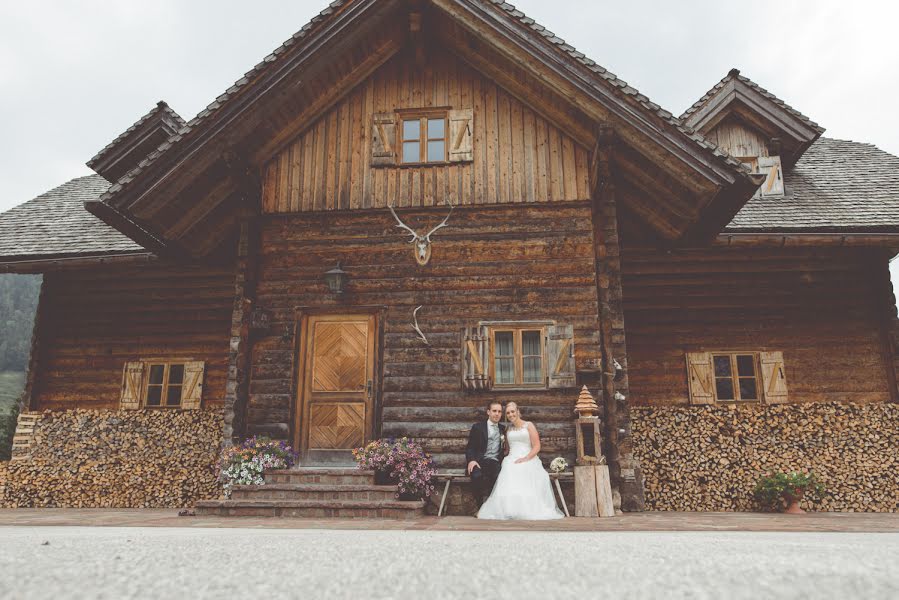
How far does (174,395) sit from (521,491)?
764 centimetres

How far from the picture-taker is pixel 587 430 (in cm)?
787

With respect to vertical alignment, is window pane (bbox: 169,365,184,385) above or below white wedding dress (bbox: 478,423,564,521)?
above

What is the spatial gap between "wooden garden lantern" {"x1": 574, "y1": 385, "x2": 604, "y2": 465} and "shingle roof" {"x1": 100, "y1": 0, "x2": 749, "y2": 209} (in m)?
3.51

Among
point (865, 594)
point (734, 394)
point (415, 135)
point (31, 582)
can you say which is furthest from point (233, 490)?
point (734, 394)

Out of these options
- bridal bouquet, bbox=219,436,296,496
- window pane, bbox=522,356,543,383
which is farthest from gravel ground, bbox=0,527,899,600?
window pane, bbox=522,356,543,383

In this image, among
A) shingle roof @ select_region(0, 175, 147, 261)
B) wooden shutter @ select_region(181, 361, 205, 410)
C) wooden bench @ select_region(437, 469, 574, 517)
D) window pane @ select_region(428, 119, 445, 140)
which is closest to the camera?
wooden bench @ select_region(437, 469, 574, 517)

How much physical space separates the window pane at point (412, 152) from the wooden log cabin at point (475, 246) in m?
0.02

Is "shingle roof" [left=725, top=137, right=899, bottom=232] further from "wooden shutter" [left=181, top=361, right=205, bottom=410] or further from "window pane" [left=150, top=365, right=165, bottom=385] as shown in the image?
"window pane" [left=150, top=365, right=165, bottom=385]

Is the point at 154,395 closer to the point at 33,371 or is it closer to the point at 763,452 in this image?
the point at 33,371

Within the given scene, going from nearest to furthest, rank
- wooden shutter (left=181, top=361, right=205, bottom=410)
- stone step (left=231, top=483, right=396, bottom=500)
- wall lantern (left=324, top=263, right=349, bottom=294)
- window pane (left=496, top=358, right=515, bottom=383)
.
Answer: stone step (left=231, top=483, right=396, bottom=500), window pane (left=496, top=358, right=515, bottom=383), wall lantern (left=324, top=263, right=349, bottom=294), wooden shutter (left=181, top=361, right=205, bottom=410)

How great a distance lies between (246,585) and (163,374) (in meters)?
11.2

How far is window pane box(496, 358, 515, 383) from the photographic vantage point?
8430 millimetres

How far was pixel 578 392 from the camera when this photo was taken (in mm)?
8172

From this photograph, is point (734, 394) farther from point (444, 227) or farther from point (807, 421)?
point (444, 227)
